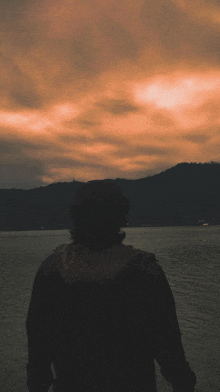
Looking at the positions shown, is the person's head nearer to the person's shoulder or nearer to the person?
the person

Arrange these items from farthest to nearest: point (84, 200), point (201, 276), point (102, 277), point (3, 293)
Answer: point (201, 276) < point (3, 293) < point (84, 200) < point (102, 277)

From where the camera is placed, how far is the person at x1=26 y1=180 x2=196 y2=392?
1.83 m

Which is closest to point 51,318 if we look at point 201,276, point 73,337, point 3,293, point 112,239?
point 73,337

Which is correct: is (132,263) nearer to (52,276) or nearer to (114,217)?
(114,217)

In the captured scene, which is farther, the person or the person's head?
the person's head

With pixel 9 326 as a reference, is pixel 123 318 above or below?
above

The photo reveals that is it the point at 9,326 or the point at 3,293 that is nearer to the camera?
the point at 9,326

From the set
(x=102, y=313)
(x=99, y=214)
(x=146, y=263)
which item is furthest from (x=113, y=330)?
(x=99, y=214)

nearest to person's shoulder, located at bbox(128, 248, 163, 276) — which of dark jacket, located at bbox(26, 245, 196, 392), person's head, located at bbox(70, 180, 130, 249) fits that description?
dark jacket, located at bbox(26, 245, 196, 392)

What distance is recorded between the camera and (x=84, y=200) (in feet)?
6.40

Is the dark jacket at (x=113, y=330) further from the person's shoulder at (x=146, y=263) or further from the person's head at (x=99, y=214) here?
the person's head at (x=99, y=214)

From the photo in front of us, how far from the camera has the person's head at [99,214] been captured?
1936 millimetres

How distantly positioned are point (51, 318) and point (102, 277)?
0.39 m

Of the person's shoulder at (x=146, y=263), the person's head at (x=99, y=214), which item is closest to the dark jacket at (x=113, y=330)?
the person's shoulder at (x=146, y=263)
